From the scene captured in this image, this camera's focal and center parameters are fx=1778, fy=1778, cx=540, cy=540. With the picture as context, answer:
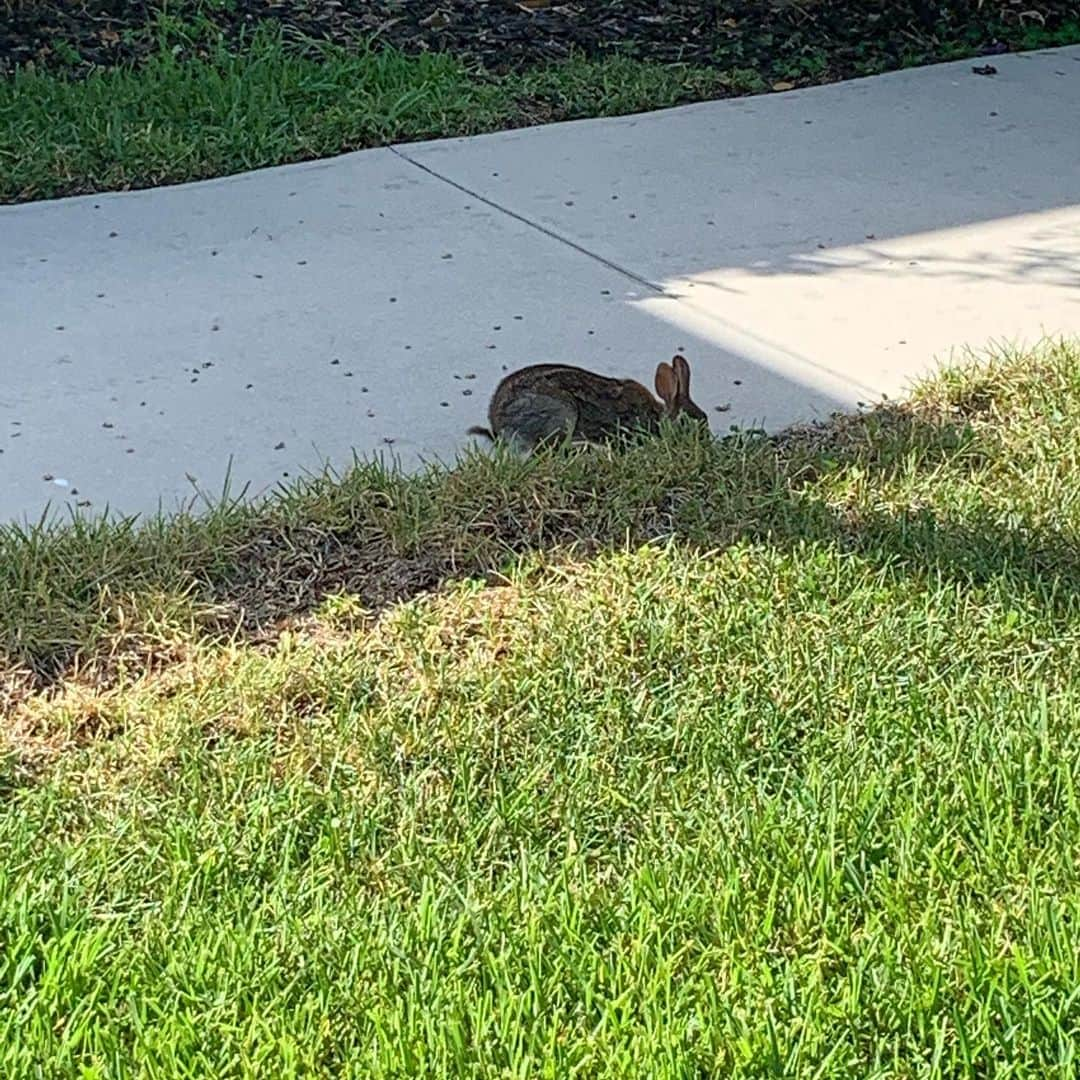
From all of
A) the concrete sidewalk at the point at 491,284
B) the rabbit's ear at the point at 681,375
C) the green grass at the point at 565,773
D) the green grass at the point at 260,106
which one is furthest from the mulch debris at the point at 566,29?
the green grass at the point at 565,773

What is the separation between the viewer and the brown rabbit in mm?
4211

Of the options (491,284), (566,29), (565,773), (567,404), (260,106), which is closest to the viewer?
(565,773)

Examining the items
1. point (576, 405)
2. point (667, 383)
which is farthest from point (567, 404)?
point (667, 383)

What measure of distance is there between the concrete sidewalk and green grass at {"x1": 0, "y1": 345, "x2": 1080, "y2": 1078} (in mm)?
440

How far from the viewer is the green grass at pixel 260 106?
5992mm

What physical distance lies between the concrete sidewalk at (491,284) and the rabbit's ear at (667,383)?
0.24 meters

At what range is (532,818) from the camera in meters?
2.97

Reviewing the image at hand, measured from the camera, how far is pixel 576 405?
13.9 feet

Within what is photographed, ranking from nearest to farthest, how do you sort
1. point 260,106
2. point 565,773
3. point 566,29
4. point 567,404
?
point 565,773 → point 567,404 → point 260,106 → point 566,29

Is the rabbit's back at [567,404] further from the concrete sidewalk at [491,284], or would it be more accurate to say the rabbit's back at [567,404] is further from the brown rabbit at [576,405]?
the concrete sidewalk at [491,284]

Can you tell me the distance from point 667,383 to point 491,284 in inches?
43.0

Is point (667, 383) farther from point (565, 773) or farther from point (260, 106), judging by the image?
point (260, 106)

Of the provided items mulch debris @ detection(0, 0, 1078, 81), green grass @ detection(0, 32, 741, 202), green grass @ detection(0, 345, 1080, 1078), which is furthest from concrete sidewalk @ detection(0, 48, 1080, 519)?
mulch debris @ detection(0, 0, 1078, 81)

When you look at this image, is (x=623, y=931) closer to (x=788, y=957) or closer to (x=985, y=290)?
(x=788, y=957)
